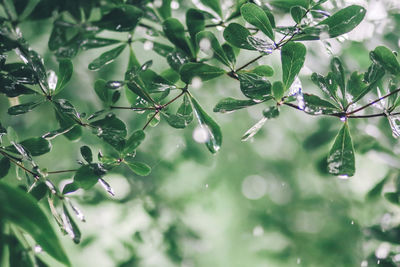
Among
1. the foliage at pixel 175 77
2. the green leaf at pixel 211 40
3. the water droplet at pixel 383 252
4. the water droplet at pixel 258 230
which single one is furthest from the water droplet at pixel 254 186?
the green leaf at pixel 211 40

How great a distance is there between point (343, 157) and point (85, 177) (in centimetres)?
42

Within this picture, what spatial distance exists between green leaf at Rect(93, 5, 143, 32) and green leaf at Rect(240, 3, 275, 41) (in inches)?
6.5

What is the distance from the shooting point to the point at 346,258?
1.48 m

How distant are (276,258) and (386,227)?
737 mm

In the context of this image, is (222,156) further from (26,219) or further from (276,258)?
(26,219)

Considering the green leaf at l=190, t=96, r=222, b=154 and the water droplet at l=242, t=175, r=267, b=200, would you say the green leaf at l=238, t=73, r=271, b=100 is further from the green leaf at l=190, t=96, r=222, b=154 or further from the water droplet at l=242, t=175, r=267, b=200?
the water droplet at l=242, t=175, r=267, b=200

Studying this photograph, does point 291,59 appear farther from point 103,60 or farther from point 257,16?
point 103,60

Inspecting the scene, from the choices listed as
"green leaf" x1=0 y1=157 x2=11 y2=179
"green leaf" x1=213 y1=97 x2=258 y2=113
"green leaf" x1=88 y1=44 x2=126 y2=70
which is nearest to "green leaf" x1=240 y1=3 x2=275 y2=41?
"green leaf" x1=213 y1=97 x2=258 y2=113

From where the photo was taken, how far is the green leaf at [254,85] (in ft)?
1.60

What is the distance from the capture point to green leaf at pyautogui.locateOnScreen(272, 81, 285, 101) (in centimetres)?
49

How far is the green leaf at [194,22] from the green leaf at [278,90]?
0.49ft

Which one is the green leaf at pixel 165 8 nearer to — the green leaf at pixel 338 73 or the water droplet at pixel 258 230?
the green leaf at pixel 338 73

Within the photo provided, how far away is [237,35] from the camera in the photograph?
1.59 ft

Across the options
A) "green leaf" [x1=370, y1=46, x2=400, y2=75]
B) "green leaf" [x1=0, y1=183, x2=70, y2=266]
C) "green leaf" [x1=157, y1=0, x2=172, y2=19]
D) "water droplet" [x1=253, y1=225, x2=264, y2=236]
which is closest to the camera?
"green leaf" [x1=0, y1=183, x2=70, y2=266]
